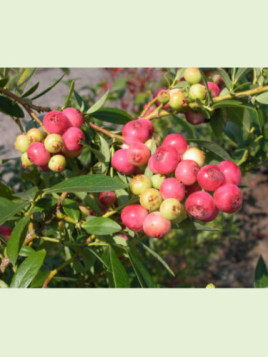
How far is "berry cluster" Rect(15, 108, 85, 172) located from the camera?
0.84 m

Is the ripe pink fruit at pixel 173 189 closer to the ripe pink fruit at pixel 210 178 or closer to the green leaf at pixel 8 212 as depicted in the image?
the ripe pink fruit at pixel 210 178

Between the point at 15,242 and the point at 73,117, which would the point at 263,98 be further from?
the point at 15,242

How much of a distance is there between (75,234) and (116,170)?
0.78 ft

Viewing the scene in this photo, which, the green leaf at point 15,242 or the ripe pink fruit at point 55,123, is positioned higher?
the ripe pink fruit at point 55,123

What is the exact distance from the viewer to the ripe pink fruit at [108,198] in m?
0.95

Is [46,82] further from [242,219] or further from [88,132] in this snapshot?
[88,132]

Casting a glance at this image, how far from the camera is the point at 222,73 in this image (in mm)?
895

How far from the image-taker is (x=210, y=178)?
0.72 m

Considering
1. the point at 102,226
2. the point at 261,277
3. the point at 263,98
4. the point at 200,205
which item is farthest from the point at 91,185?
the point at 261,277

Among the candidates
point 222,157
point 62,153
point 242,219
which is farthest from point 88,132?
point 242,219

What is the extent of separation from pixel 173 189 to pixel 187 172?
0.05 m

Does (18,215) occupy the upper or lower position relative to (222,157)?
lower

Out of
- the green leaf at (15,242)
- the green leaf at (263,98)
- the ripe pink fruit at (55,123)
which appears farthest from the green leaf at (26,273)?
the green leaf at (263,98)

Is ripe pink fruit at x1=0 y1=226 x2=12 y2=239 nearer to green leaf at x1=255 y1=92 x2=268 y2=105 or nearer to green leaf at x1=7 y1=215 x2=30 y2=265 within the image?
green leaf at x1=7 y1=215 x2=30 y2=265
